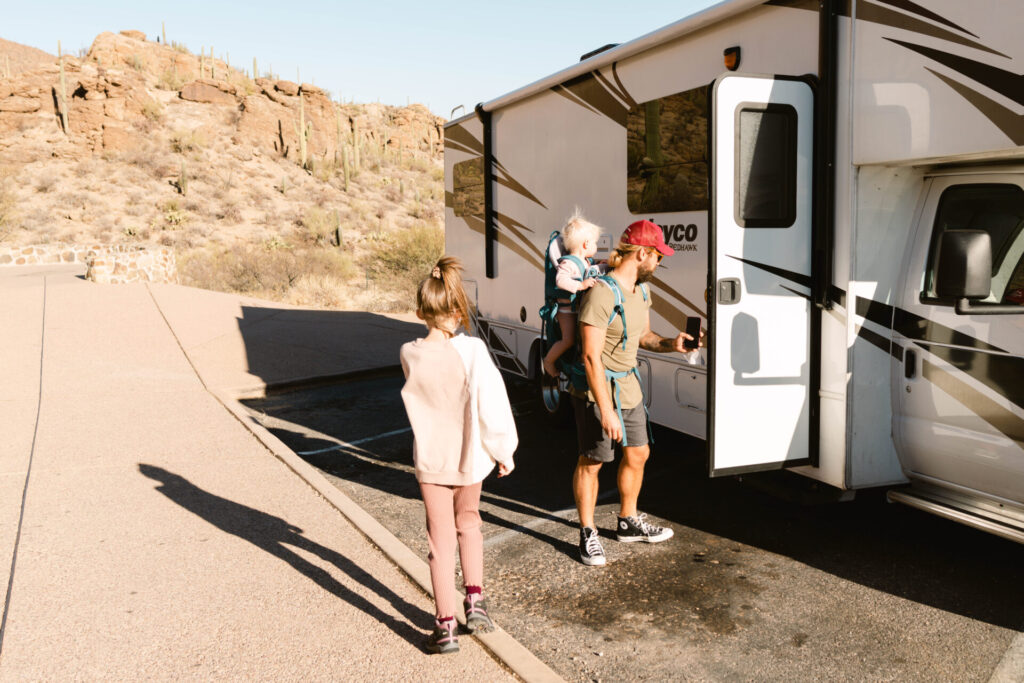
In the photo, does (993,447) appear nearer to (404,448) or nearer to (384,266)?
(404,448)

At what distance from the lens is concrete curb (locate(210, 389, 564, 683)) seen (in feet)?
11.5

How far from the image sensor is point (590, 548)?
4.77 m

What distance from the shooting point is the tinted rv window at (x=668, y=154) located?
17.4 feet

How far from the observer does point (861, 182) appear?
4.37 metres

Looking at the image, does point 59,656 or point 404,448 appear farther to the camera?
point 404,448

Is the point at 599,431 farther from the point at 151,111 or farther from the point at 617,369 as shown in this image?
the point at 151,111

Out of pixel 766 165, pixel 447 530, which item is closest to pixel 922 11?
pixel 766 165

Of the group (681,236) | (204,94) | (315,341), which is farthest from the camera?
(204,94)

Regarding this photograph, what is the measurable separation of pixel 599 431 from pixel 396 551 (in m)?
1.28

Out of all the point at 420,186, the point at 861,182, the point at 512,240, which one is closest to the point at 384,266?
the point at 512,240

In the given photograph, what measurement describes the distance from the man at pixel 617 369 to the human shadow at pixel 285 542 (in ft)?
3.87

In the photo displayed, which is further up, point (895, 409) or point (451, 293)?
point (451, 293)

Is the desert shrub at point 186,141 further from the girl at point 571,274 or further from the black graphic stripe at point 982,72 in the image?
the black graphic stripe at point 982,72

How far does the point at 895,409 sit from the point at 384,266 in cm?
2093
